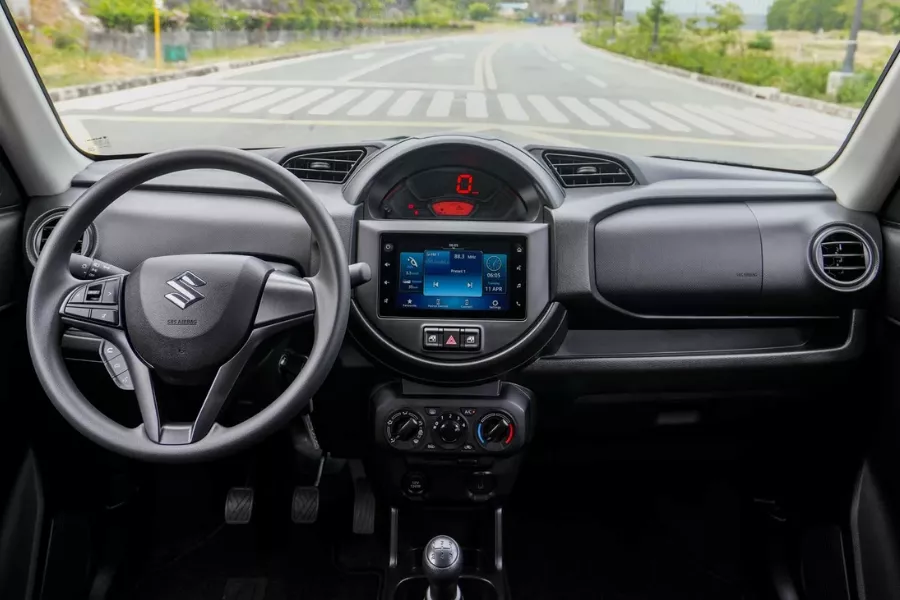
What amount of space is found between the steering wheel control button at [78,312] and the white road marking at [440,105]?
138cm

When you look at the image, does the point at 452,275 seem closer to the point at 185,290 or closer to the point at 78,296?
the point at 185,290

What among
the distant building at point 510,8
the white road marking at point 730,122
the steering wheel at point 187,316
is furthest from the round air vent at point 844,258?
the steering wheel at point 187,316

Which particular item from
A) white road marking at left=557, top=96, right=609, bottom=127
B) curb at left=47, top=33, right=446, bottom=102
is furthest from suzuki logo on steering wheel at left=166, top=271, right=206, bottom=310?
white road marking at left=557, top=96, right=609, bottom=127

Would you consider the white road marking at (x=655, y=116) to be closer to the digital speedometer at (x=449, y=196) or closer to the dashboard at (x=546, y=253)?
the dashboard at (x=546, y=253)

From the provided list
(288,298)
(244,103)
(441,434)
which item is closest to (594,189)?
(441,434)

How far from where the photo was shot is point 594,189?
2207mm

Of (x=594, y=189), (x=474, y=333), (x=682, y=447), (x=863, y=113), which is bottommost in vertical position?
(x=682, y=447)

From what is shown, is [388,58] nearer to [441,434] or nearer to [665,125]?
[665,125]

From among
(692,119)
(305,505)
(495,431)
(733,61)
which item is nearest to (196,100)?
(305,505)

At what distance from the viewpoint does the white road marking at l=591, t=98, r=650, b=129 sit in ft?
8.78

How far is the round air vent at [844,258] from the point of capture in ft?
7.12

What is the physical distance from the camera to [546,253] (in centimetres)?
206

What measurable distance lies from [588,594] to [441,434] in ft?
2.93

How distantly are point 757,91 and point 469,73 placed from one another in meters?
1.04
